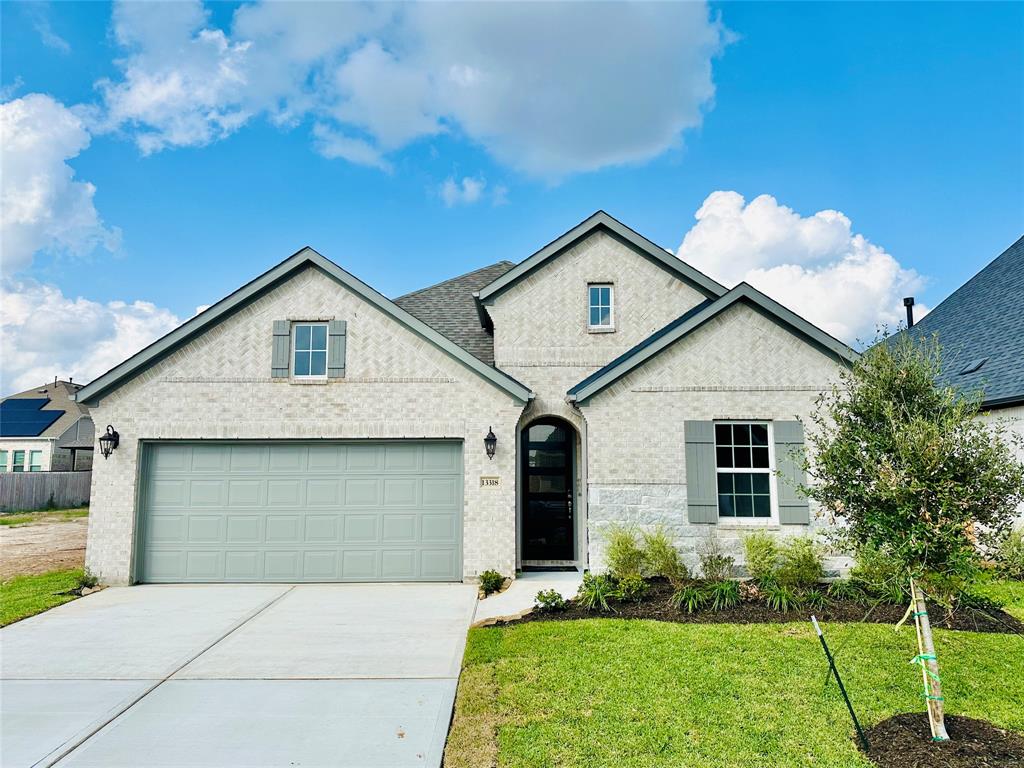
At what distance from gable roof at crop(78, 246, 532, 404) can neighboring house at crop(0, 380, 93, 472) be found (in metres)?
25.7

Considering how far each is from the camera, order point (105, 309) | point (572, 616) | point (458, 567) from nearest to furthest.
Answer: point (572, 616) < point (458, 567) < point (105, 309)

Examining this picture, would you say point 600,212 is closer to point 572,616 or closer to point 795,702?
point 572,616

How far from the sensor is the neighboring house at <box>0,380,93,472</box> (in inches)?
1313

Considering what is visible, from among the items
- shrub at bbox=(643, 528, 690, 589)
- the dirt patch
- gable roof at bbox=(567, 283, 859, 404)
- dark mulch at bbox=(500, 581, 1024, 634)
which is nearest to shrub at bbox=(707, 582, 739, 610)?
dark mulch at bbox=(500, 581, 1024, 634)

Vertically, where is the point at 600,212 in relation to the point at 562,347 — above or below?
above

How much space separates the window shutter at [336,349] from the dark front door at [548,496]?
3962 millimetres

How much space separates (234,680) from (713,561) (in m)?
7.12

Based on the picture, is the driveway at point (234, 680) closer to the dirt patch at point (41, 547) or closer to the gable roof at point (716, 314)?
the gable roof at point (716, 314)

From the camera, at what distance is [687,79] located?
11.7 meters

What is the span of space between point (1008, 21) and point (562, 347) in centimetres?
1128

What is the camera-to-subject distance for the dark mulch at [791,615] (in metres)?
7.59

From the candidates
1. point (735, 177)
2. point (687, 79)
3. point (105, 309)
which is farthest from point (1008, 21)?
point (105, 309)

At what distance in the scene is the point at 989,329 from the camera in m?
15.4

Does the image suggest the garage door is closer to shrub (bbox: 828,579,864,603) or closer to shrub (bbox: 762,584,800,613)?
shrub (bbox: 762,584,800,613)
